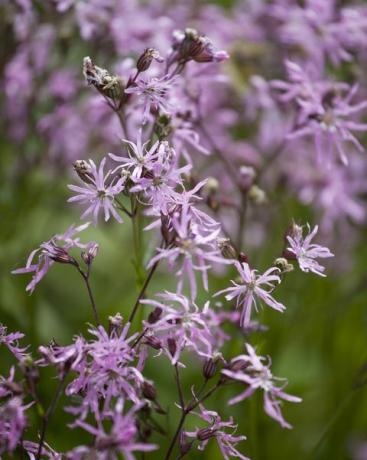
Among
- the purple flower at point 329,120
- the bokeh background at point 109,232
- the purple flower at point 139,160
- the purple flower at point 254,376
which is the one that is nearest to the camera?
the purple flower at point 254,376

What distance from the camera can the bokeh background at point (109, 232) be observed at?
5.90 ft

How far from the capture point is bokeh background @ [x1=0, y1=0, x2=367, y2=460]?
1.80 meters

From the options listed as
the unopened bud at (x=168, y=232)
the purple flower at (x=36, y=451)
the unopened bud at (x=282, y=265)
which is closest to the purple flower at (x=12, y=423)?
the purple flower at (x=36, y=451)

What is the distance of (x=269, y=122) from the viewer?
2162 mm

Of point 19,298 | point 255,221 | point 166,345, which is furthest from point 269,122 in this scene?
point 166,345

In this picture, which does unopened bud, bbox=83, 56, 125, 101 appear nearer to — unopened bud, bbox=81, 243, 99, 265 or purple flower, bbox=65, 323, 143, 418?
unopened bud, bbox=81, 243, 99, 265

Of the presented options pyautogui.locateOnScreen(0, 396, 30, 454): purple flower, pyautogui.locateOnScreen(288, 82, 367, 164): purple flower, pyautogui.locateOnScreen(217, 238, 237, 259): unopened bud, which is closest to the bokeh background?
pyautogui.locateOnScreen(288, 82, 367, 164): purple flower

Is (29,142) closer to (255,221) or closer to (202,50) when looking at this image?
(255,221)

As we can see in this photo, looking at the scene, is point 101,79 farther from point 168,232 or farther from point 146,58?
point 168,232

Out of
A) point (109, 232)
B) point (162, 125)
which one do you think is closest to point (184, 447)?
point (162, 125)

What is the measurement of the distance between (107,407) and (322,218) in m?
1.35

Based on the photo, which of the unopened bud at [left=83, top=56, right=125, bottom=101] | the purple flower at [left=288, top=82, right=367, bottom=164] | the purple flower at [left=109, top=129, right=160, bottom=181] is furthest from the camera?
the purple flower at [left=288, top=82, right=367, bottom=164]

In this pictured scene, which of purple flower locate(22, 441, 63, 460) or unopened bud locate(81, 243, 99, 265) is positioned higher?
unopened bud locate(81, 243, 99, 265)

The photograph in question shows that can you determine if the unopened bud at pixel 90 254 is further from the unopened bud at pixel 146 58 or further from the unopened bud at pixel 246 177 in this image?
the unopened bud at pixel 246 177
